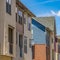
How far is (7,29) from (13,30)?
2.20 metres

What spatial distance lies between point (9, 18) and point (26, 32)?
958cm

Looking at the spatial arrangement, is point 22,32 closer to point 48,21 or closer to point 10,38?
point 10,38

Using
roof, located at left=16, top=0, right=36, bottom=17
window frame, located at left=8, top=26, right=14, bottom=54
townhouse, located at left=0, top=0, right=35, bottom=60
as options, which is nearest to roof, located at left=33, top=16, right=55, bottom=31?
roof, located at left=16, top=0, right=36, bottom=17

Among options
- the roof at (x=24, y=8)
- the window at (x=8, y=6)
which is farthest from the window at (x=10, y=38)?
the roof at (x=24, y=8)

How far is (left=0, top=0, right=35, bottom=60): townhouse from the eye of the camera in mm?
30047

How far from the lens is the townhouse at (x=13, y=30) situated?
1183 inches

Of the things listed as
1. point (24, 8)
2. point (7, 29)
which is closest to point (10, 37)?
point (7, 29)

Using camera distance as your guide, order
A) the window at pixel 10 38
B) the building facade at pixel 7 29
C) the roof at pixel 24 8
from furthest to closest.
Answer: the roof at pixel 24 8 → the window at pixel 10 38 → the building facade at pixel 7 29

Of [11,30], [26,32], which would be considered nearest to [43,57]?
[26,32]

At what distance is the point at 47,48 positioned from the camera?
57.1 metres

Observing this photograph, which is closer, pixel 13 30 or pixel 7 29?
pixel 7 29

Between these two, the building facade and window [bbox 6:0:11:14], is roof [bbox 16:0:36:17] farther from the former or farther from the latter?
window [bbox 6:0:11:14]

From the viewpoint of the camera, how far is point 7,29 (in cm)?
3077

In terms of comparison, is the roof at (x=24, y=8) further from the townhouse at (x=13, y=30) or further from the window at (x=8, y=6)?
the window at (x=8, y=6)
